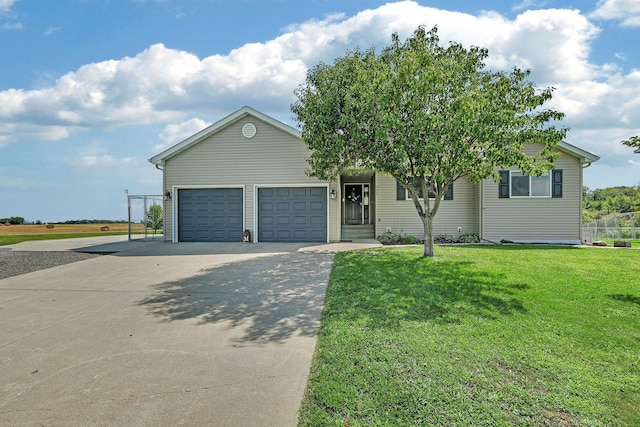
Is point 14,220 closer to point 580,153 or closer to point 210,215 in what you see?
point 210,215

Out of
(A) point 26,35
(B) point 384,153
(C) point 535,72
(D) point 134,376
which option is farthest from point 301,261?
(A) point 26,35

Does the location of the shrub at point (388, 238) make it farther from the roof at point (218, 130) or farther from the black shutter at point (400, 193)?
the roof at point (218, 130)

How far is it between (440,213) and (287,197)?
670 centimetres

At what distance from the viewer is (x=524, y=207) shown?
1395cm

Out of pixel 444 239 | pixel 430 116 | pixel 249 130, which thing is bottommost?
pixel 444 239

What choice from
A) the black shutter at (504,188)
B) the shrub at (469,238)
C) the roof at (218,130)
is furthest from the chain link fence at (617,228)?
the roof at (218,130)

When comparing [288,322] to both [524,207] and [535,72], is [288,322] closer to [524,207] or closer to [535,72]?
[535,72]

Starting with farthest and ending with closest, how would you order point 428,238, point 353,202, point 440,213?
point 353,202
point 440,213
point 428,238

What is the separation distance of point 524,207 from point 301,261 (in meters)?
10.7

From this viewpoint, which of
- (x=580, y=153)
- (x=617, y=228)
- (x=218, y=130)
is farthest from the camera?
(x=617, y=228)

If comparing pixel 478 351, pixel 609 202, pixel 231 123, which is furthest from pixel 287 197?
pixel 609 202

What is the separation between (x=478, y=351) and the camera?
3.30 m

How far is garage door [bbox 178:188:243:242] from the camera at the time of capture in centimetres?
1353

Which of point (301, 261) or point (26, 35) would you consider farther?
point (26, 35)
